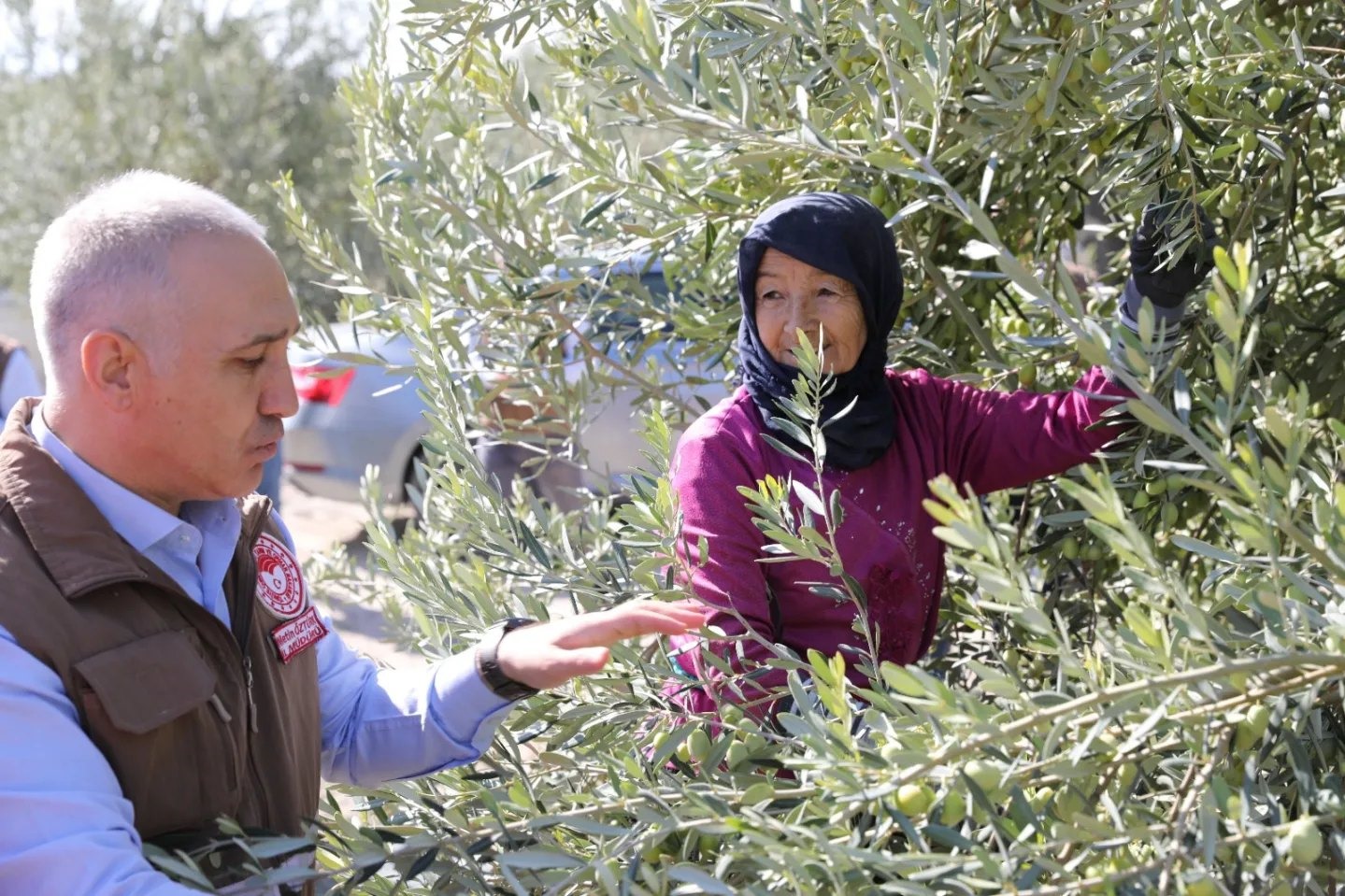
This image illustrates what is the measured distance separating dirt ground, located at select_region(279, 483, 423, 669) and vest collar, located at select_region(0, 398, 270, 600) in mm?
4547

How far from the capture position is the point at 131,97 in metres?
15.9

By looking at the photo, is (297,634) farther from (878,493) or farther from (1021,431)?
(1021,431)

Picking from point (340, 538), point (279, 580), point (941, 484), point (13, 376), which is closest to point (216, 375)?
point (279, 580)

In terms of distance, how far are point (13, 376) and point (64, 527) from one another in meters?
3.43

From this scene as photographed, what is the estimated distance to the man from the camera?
1393 millimetres

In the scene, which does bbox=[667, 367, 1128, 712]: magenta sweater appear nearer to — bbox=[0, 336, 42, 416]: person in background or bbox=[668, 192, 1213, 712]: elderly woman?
bbox=[668, 192, 1213, 712]: elderly woman

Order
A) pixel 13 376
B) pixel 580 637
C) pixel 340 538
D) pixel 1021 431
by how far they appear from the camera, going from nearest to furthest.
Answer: pixel 580 637 < pixel 1021 431 < pixel 13 376 < pixel 340 538

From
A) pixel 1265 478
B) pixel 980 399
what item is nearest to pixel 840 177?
pixel 980 399

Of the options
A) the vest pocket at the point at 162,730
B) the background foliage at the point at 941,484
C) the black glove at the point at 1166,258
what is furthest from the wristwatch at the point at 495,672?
the black glove at the point at 1166,258

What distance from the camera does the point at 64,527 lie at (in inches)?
58.4

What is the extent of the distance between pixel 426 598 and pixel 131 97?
15.6m

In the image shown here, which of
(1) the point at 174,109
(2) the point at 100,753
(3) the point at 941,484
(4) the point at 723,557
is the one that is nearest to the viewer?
(3) the point at 941,484

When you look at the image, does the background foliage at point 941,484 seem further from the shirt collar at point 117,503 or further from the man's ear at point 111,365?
the man's ear at point 111,365

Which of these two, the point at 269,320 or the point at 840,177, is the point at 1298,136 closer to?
the point at 840,177
